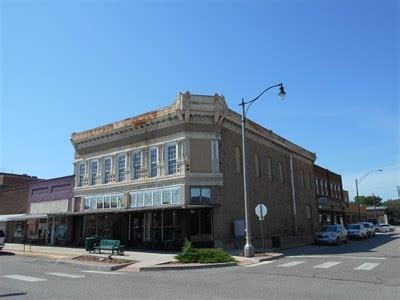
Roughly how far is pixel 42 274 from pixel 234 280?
7.78 m

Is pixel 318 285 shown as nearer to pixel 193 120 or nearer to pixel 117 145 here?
pixel 193 120

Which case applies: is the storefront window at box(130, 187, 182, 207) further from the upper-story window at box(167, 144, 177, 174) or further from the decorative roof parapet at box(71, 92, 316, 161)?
the decorative roof parapet at box(71, 92, 316, 161)

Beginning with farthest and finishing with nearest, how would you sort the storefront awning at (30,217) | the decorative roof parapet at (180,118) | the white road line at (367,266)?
the storefront awning at (30,217) → the decorative roof parapet at (180,118) → the white road line at (367,266)

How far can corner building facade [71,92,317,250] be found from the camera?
86.6 ft

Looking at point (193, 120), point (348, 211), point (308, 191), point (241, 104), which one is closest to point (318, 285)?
point (241, 104)

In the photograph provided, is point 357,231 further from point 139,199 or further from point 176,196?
point 139,199

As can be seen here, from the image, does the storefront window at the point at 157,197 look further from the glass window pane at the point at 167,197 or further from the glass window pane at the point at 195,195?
the glass window pane at the point at 195,195

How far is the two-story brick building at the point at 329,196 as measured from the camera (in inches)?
1941

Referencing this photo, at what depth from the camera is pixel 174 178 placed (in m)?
26.8

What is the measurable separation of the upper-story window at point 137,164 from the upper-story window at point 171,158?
2801 mm

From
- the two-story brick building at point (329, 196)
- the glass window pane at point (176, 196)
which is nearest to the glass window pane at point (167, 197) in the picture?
the glass window pane at point (176, 196)

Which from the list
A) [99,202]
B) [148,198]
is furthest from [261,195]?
[99,202]

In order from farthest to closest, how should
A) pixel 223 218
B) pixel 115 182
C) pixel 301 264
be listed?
pixel 115 182, pixel 223 218, pixel 301 264

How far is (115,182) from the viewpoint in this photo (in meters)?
31.0
